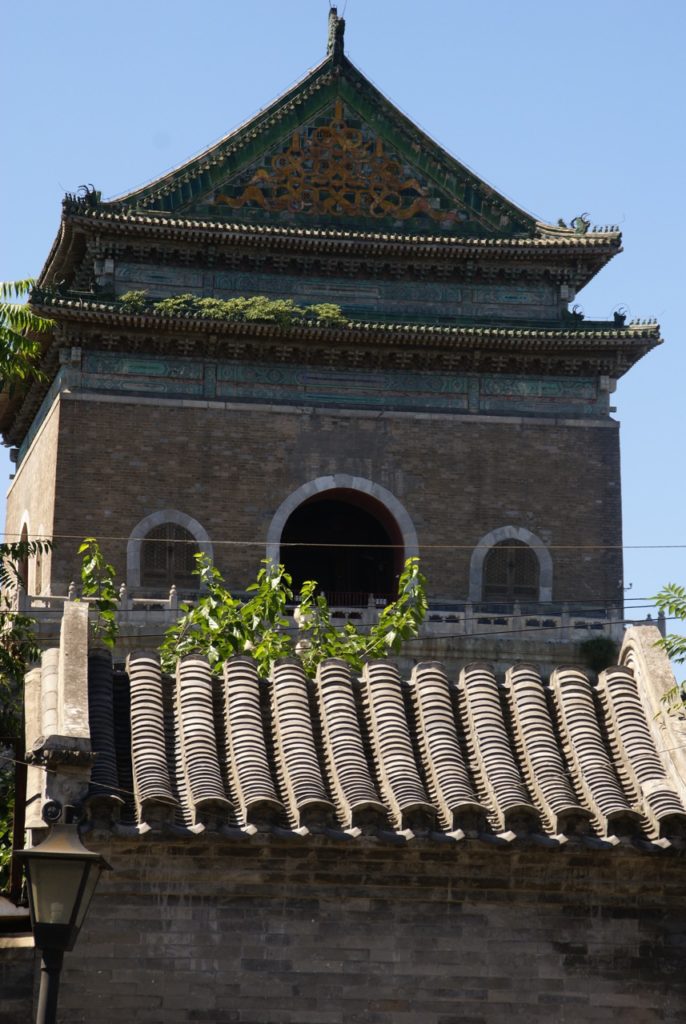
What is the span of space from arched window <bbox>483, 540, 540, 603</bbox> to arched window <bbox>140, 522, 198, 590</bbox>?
16.0 ft

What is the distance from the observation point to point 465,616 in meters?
30.2

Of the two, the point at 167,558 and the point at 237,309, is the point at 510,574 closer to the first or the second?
the point at 167,558

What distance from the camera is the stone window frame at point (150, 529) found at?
32188 millimetres

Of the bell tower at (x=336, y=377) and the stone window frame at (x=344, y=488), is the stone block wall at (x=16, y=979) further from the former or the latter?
the stone window frame at (x=344, y=488)

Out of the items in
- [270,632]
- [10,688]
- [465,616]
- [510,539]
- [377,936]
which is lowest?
[377,936]

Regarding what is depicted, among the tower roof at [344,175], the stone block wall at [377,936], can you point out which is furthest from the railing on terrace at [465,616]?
the stone block wall at [377,936]

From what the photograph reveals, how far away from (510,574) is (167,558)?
18.7 ft

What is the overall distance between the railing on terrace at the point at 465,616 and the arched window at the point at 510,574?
45 cm

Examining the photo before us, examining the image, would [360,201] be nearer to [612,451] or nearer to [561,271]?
[561,271]

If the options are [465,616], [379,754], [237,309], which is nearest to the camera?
[379,754]

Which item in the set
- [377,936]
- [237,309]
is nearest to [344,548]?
[237,309]

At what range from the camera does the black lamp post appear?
8.57 metres

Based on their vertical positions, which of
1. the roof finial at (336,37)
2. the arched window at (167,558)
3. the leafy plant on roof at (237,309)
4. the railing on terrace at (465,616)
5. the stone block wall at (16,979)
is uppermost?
the roof finial at (336,37)

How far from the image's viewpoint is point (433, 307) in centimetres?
3519
